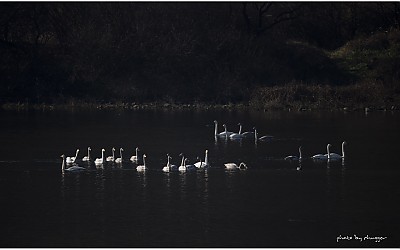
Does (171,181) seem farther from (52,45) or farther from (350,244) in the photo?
(52,45)

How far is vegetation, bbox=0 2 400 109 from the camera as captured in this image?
2608 inches

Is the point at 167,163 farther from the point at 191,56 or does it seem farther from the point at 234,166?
the point at 191,56

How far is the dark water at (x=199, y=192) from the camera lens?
25656 millimetres

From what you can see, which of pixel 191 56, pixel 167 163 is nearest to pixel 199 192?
pixel 167 163

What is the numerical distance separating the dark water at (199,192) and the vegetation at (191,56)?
14.7m

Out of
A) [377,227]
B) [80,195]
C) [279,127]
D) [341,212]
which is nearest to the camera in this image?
[377,227]

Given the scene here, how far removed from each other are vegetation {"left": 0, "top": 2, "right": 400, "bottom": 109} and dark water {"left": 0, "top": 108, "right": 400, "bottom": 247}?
A: 48.3 ft

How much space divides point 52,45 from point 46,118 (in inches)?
597

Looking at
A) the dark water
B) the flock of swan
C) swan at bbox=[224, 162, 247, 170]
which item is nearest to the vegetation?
the dark water

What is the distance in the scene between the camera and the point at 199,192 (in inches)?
1244

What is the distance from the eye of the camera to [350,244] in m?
24.6

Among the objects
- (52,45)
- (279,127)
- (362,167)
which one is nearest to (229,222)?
(362,167)

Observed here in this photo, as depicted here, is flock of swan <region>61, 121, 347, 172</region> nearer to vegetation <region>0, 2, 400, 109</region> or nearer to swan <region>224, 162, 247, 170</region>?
swan <region>224, 162, 247, 170</region>

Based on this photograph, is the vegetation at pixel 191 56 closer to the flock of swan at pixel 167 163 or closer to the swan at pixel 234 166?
the flock of swan at pixel 167 163
